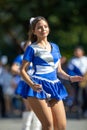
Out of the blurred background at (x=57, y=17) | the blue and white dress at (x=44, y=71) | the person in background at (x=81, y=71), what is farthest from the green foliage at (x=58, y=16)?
the blue and white dress at (x=44, y=71)

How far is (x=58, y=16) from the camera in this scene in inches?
914

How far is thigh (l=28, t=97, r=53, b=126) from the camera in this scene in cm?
740

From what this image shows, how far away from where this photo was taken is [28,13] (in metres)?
23.0

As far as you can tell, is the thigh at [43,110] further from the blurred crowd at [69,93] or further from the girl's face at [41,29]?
the blurred crowd at [69,93]

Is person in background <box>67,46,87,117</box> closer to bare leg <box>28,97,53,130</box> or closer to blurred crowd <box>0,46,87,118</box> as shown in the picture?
blurred crowd <box>0,46,87,118</box>

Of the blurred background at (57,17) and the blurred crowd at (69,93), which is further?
the blurred background at (57,17)

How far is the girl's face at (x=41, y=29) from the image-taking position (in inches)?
303

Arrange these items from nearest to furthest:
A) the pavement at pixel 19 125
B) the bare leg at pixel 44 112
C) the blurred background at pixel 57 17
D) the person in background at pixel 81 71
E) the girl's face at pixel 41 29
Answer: the bare leg at pixel 44 112
the girl's face at pixel 41 29
the pavement at pixel 19 125
the person in background at pixel 81 71
the blurred background at pixel 57 17

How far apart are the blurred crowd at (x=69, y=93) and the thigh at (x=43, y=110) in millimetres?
6902

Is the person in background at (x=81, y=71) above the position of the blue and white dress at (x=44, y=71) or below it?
below

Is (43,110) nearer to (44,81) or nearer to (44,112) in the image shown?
(44,112)

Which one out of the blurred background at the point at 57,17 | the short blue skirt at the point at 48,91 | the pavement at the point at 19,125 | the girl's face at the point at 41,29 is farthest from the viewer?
the blurred background at the point at 57,17

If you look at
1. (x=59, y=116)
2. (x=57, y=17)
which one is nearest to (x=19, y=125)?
(x=59, y=116)

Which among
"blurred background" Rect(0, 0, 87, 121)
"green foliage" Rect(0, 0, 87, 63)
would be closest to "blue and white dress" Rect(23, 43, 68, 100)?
"blurred background" Rect(0, 0, 87, 121)
